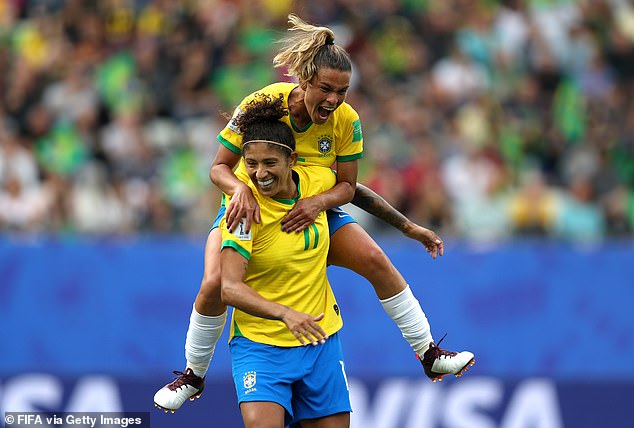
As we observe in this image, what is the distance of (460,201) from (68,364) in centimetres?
409

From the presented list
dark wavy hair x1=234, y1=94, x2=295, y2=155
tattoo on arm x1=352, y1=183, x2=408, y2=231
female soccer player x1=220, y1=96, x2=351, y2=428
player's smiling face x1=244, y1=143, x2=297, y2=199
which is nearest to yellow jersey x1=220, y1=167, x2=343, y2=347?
female soccer player x1=220, y1=96, x2=351, y2=428

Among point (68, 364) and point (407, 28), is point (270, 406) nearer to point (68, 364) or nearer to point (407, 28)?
point (68, 364)

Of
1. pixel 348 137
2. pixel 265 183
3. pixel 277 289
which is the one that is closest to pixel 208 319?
pixel 277 289

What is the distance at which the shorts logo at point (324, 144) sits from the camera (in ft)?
23.1

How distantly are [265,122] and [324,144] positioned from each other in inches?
19.9

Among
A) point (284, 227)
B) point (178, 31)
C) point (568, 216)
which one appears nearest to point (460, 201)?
point (568, 216)

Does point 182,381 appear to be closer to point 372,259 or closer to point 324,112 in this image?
point 372,259

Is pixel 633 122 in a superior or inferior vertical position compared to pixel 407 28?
inferior

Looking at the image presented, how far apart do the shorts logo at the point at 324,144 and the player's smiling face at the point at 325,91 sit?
28cm

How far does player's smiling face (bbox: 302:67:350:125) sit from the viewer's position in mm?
6656

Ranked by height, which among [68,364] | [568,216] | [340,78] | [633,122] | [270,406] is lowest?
[270,406]

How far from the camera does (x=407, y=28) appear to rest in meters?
14.0

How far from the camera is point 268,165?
661 centimetres

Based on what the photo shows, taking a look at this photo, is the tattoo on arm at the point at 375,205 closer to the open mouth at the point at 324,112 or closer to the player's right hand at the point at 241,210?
the open mouth at the point at 324,112
